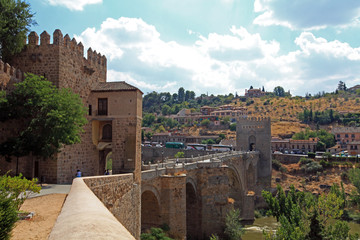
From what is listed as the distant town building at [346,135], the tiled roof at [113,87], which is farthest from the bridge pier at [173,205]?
the distant town building at [346,135]

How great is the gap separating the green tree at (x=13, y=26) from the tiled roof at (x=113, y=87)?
4.94 meters

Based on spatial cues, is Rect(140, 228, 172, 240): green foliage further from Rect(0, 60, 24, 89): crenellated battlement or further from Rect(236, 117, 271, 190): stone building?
Rect(236, 117, 271, 190): stone building

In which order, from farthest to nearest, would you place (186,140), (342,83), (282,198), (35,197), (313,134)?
(342,83) → (186,140) → (313,134) → (282,198) → (35,197)

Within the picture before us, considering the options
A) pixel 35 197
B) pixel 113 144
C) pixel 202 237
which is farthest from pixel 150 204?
pixel 35 197

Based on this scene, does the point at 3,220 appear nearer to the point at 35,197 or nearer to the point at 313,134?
the point at 35,197

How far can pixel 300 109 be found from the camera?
442 feet

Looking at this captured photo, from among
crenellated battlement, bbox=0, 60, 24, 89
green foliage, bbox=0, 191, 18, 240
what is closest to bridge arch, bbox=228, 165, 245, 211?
crenellated battlement, bbox=0, 60, 24, 89

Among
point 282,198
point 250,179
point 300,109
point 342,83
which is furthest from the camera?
point 342,83

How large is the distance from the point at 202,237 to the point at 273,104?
129 meters

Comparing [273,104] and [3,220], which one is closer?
[3,220]

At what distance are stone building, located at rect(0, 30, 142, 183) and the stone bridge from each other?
358 centimetres

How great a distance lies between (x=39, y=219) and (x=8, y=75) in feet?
34.1

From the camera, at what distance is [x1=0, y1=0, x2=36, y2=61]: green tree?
17.7m

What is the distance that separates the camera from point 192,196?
29734 millimetres
